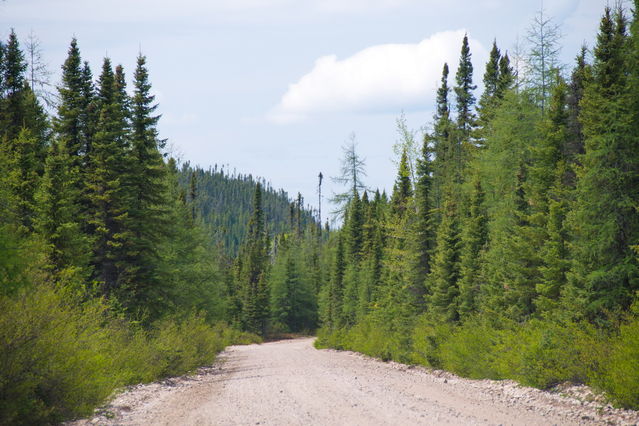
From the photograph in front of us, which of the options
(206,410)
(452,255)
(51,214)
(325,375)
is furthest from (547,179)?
(51,214)

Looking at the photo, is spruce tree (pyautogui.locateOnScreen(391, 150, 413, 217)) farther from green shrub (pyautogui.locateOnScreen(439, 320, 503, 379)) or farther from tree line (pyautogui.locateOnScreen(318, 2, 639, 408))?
green shrub (pyautogui.locateOnScreen(439, 320, 503, 379))

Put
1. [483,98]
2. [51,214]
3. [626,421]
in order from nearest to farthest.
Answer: [626,421], [51,214], [483,98]

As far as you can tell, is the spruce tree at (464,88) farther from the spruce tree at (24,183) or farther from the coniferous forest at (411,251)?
the spruce tree at (24,183)

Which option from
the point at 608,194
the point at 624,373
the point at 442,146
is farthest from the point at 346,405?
the point at 442,146

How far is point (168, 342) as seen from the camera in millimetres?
19859

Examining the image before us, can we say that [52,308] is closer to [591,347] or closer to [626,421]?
[626,421]

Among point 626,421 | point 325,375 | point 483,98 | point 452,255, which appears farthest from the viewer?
point 483,98

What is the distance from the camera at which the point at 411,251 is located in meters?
31.6

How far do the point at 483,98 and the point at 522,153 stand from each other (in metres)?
26.7

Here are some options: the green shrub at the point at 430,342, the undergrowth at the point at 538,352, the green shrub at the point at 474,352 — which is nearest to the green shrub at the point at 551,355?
the undergrowth at the point at 538,352

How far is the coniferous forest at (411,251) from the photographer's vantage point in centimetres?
1087

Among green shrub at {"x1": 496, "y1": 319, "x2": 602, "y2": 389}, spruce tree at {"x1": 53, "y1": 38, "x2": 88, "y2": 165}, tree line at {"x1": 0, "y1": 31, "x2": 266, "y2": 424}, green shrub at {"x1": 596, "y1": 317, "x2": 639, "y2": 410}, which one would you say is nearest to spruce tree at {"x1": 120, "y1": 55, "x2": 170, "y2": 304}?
tree line at {"x1": 0, "y1": 31, "x2": 266, "y2": 424}

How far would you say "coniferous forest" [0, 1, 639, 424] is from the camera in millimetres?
10867

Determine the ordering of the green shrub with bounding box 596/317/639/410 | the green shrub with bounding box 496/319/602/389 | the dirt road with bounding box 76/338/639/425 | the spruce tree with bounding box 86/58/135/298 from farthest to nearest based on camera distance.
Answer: the spruce tree with bounding box 86/58/135/298 → the green shrub with bounding box 496/319/602/389 → the green shrub with bounding box 596/317/639/410 → the dirt road with bounding box 76/338/639/425
